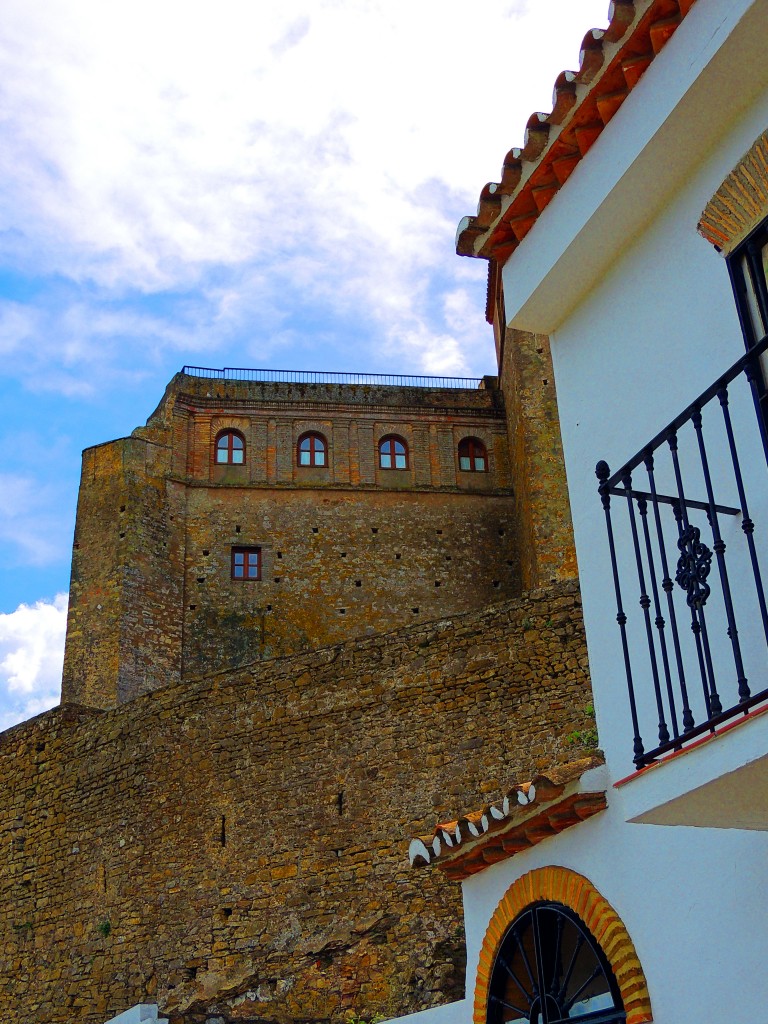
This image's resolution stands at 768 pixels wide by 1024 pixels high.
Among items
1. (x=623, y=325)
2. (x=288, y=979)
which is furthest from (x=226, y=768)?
(x=623, y=325)

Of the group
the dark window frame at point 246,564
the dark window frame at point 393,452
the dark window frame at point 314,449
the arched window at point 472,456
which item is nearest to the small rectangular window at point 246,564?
the dark window frame at point 246,564

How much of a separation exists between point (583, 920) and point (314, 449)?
2263cm

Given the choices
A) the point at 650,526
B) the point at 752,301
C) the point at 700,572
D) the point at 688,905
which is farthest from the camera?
the point at 650,526

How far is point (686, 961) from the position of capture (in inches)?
184

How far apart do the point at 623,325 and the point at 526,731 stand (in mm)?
7384

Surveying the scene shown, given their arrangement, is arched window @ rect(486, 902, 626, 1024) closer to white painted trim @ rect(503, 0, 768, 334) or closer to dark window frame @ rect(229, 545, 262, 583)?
white painted trim @ rect(503, 0, 768, 334)

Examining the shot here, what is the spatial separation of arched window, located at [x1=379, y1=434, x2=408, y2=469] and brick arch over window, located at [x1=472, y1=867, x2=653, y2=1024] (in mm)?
21782

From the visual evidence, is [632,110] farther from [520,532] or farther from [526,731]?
[520,532]

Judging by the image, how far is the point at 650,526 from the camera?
5.40 meters

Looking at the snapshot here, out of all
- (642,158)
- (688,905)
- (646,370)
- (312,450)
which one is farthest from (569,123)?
(312,450)

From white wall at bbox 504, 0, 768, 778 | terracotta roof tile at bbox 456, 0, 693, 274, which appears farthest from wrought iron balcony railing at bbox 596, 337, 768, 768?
terracotta roof tile at bbox 456, 0, 693, 274

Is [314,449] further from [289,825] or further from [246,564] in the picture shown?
[289,825]

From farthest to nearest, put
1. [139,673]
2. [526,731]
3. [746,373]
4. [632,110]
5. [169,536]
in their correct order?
[169,536] < [139,673] < [526,731] < [632,110] < [746,373]

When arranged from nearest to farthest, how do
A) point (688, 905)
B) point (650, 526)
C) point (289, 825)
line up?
1. point (688, 905)
2. point (650, 526)
3. point (289, 825)
